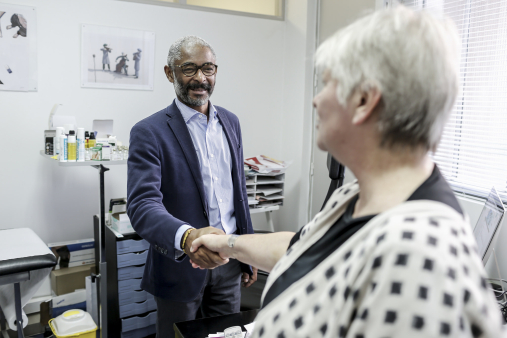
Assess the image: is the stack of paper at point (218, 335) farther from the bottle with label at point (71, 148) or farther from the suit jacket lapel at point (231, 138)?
the bottle with label at point (71, 148)

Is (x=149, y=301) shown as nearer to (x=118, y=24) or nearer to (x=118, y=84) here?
(x=118, y=84)

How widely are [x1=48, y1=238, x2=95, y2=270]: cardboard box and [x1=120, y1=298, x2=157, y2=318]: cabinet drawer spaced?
570 millimetres

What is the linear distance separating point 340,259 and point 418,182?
164 mm

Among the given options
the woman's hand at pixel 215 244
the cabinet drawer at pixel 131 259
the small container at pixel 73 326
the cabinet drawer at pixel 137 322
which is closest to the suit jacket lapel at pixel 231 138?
the woman's hand at pixel 215 244

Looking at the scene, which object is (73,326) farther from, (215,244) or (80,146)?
(215,244)

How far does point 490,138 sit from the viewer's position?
2.12 metres

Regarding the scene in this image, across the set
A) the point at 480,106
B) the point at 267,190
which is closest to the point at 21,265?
the point at 267,190

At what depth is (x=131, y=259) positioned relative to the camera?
250 centimetres

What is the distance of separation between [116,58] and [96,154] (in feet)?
3.05

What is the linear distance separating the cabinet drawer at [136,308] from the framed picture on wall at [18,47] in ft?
5.19

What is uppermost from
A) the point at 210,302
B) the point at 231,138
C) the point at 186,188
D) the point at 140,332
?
the point at 231,138

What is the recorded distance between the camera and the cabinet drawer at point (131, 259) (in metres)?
2.47

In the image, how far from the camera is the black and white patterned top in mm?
478

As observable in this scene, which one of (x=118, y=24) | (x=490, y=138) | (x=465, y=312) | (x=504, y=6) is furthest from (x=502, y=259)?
(x=118, y=24)
